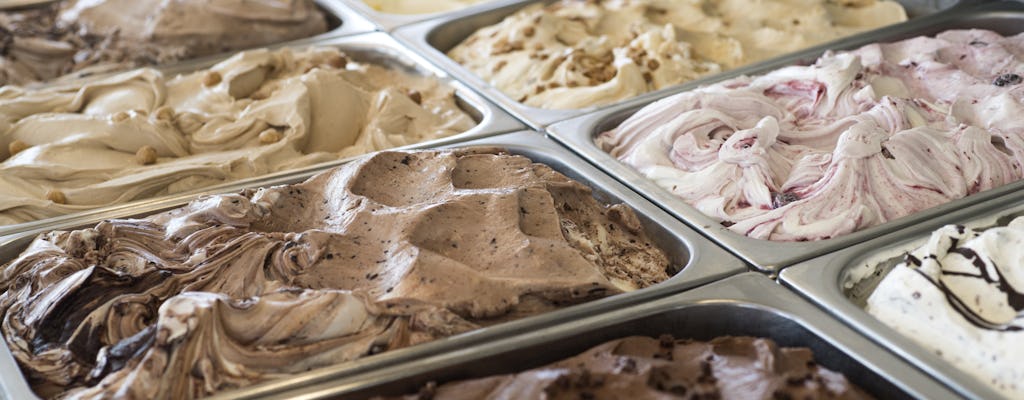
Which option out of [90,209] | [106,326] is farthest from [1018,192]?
[90,209]

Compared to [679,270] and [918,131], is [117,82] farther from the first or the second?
[918,131]

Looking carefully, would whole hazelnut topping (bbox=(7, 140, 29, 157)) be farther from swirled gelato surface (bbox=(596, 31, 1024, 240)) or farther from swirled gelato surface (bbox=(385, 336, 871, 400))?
swirled gelato surface (bbox=(385, 336, 871, 400))

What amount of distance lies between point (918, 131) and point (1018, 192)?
8.7 inches

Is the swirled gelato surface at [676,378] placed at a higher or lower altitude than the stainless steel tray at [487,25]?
higher

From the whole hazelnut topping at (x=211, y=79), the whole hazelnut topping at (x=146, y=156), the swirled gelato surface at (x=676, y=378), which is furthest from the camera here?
the whole hazelnut topping at (x=211, y=79)

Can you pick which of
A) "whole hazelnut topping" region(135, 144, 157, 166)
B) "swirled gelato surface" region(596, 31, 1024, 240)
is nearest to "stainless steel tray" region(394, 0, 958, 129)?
"swirled gelato surface" region(596, 31, 1024, 240)

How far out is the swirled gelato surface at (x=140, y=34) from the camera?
3037 mm

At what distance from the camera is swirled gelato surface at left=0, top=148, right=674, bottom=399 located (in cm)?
141

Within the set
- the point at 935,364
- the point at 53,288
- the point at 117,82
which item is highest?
the point at 935,364

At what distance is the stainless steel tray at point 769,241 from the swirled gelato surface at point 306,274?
113mm

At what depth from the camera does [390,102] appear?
2496 millimetres

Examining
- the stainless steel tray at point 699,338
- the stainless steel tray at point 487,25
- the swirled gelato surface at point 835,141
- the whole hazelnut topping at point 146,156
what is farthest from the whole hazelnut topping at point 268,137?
the stainless steel tray at point 699,338

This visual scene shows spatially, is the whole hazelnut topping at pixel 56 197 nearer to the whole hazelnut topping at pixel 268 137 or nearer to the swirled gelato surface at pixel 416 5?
the whole hazelnut topping at pixel 268 137

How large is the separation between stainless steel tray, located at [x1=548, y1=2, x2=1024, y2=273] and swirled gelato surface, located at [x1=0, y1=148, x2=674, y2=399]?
113mm
